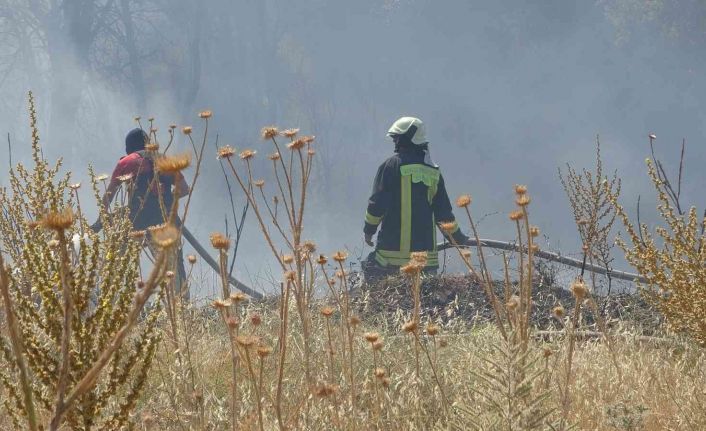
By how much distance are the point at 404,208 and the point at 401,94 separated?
35890 millimetres

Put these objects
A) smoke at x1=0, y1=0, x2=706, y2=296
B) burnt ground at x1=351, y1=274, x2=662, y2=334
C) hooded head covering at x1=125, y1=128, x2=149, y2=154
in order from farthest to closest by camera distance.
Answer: smoke at x1=0, y1=0, x2=706, y2=296 → hooded head covering at x1=125, y1=128, x2=149, y2=154 → burnt ground at x1=351, y1=274, x2=662, y2=334

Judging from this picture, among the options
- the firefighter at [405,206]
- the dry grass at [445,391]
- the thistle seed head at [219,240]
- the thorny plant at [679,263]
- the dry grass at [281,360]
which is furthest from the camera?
the firefighter at [405,206]

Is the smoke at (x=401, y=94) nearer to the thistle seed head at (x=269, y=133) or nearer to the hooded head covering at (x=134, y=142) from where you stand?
the hooded head covering at (x=134, y=142)

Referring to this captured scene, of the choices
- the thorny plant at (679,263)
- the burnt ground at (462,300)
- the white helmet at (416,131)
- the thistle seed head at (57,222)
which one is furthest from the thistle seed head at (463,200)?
the white helmet at (416,131)

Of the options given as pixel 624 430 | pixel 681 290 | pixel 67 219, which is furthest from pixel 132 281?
pixel 681 290

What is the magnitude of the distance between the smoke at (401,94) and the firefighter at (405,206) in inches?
1081

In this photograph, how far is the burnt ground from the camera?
5684mm

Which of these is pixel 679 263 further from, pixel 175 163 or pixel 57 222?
pixel 57 222

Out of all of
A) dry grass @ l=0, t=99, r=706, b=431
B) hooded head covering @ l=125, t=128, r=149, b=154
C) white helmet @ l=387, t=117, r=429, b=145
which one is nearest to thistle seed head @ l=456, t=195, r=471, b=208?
dry grass @ l=0, t=99, r=706, b=431

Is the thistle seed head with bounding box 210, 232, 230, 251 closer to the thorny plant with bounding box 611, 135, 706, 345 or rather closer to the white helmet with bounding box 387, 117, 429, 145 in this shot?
the thorny plant with bounding box 611, 135, 706, 345

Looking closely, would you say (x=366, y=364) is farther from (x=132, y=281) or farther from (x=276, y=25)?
(x=276, y=25)

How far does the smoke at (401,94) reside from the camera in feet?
118

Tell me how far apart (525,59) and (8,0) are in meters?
21.2

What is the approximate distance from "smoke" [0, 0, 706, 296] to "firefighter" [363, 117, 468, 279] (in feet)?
90.1
